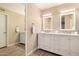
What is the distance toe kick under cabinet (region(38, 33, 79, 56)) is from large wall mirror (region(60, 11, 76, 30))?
68cm

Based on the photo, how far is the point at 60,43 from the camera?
2877 mm

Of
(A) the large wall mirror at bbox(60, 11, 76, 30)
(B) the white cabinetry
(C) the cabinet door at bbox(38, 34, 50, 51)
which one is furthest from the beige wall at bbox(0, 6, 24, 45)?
(A) the large wall mirror at bbox(60, 11, 76, 30)

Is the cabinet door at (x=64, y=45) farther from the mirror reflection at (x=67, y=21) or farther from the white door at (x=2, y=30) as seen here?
the white door at (x=2, y=30)

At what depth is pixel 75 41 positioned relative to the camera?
8.22 ft

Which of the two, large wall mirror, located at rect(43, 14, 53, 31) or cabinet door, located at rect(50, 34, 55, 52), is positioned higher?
large wall mirror, located at rect(43, 14, 53, 31)

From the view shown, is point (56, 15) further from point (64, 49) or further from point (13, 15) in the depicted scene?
point (13, 15)

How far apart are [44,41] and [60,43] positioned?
32.3 inches

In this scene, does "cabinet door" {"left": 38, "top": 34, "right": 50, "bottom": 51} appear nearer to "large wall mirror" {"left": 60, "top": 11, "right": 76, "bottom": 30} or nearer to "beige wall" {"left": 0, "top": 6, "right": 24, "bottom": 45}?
"large wall mirror" {"left": 60, "top": 11, "right": 76, "bottom": 30}

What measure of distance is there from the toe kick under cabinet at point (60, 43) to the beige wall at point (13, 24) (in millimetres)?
1169

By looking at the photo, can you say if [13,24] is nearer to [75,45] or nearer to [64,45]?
[64,45]

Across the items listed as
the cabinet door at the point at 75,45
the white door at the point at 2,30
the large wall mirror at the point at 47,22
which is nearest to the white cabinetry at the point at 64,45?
the cabinet door at the point at 75,45

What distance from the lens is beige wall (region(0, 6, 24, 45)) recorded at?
111 inches

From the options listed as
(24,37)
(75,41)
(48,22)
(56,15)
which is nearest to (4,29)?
(24,37)

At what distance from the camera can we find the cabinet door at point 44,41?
10.9 feet
